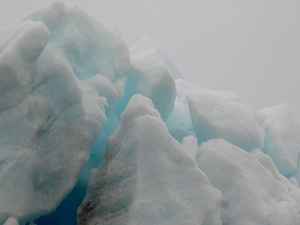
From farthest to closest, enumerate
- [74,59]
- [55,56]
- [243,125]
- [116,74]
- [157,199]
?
[243,125]
[116,74]
[74,59]
[55,56]
[157,199]

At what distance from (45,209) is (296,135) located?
3.07m

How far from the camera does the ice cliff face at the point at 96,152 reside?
202 centimetres

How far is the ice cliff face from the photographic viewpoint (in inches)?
79.6

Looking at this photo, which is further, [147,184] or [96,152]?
[96,152]

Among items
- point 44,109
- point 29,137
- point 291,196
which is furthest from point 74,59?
point 291,196

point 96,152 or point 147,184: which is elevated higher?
point 147,184

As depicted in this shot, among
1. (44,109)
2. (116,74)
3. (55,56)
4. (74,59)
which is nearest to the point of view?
(44,109)

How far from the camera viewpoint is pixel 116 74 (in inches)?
114

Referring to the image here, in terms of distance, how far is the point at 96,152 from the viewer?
106 inches

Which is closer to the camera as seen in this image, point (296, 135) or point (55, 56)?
point (55, 56)

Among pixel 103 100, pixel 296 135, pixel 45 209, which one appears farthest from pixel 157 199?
pixel 296 135

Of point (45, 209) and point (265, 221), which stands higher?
point (45, 209)

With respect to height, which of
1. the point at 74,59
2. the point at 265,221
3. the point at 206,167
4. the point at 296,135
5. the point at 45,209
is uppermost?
the point at 74,59

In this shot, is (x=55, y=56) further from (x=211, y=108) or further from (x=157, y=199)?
(x=211, y=108)
